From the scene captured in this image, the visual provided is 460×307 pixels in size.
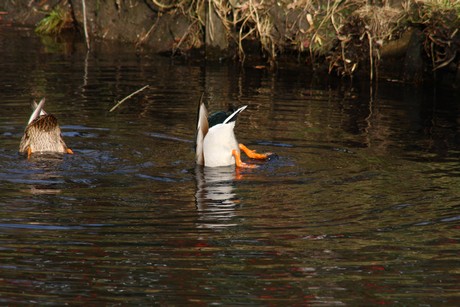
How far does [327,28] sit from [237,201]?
7.17m

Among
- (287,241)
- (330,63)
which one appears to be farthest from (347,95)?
(287,241)

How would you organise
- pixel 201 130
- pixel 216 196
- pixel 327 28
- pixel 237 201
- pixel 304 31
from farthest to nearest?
pixel 304 31, pixel 327 28, pixel 201 130, pixel 216 196, pixel 237 201

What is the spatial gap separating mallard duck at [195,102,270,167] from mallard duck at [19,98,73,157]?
140 cm

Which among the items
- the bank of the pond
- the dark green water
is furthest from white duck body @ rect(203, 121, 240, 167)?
the bank of the pond

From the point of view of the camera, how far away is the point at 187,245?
6.37 m

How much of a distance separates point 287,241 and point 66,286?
1659 millimetres

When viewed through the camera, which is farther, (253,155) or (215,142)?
(253,155)

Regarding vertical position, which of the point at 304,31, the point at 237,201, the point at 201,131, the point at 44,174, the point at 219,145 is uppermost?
the point at 304,31

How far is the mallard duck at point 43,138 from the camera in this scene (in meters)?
9.32

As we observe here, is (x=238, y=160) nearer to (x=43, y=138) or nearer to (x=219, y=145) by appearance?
(x=219, y=145)

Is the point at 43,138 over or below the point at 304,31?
below

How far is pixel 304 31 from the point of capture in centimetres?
1448

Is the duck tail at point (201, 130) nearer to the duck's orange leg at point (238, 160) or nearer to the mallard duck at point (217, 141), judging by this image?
the mallard duck at point (217, 141)

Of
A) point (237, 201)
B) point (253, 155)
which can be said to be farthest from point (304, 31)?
point (237, 201)
